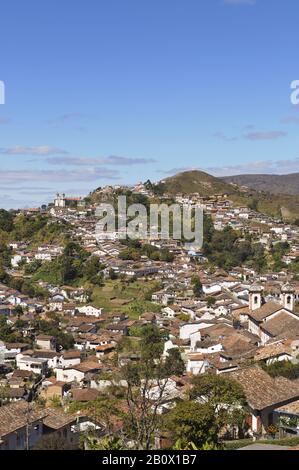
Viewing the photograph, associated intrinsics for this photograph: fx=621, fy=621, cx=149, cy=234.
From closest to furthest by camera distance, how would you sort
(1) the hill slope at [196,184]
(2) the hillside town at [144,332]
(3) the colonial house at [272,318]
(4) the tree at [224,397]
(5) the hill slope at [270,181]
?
(4) the tree at [224,397] < (2) the hillside town at [144,332] < (3) the colonial house at [272,318] < (1) the hill slope at [196,184] < (5) the hill slope at [270,181]

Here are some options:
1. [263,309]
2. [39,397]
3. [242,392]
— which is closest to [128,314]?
[263,309]

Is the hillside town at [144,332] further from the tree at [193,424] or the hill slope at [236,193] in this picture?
the hill slope at [236,193]

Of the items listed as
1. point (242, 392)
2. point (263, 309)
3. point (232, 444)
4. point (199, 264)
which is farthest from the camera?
point (199, 264)

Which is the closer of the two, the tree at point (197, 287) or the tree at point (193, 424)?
the tree at point (193, 424)

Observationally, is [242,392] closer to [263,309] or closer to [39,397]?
[39,397]

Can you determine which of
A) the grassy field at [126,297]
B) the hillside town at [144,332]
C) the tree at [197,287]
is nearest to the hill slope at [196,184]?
the hillside town at [144,332]
